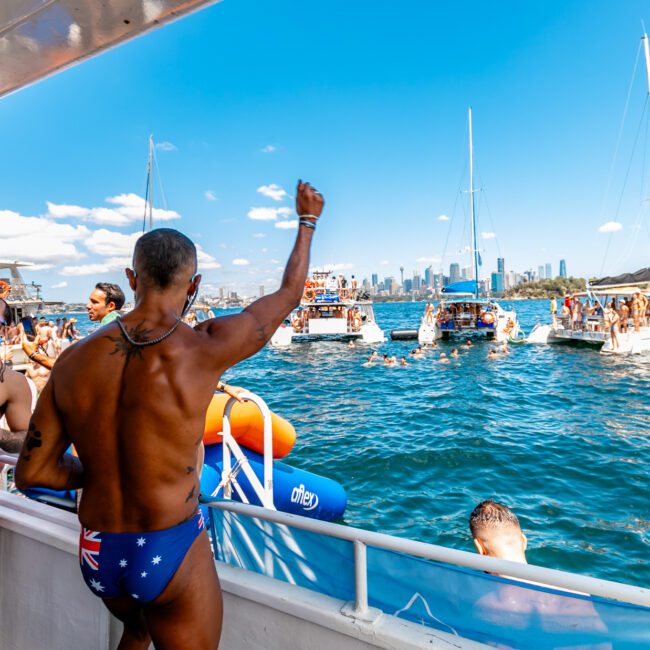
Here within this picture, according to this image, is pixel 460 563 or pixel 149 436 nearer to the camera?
pixel 149 436

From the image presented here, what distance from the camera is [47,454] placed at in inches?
50.2

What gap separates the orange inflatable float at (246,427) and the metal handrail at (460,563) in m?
2.04

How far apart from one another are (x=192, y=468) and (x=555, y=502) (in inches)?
248

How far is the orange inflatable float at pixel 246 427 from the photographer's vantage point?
3.72m

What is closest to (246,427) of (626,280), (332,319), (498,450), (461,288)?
(498,450)

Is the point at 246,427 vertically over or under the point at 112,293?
under

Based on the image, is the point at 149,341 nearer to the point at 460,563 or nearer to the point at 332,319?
the point at 460,563

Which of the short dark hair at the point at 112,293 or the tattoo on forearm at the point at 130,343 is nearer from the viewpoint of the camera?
the tattoo on forearm at the point at 130,343

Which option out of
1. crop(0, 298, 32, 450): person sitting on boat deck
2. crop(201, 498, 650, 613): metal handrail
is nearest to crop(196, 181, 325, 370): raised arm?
crop(201, 498, 650, 613): metal handrail

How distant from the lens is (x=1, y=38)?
200 cm

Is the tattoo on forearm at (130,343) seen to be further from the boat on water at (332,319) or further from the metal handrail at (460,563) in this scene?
the boat on water at (332,319)

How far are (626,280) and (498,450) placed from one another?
18.2 m

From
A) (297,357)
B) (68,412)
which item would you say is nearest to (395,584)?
(68,412)

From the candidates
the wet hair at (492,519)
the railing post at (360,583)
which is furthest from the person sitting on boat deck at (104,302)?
the wet hair at (492,519)
